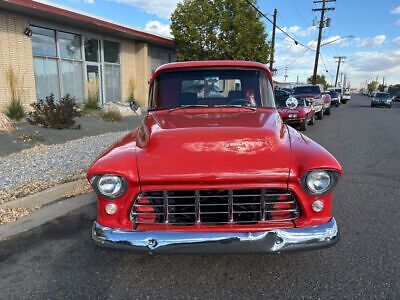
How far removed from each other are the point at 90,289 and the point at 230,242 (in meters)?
1.25

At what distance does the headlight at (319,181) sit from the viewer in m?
2.52

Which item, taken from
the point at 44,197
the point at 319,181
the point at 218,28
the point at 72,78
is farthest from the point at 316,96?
the point at 319,181

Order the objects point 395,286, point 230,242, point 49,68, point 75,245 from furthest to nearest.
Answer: point 49,68
point 75,245
point 395,286
point 230,242

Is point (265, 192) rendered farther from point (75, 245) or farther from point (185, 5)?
point (185, 5)

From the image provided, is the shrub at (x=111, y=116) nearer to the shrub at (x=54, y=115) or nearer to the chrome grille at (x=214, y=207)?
the shrub at (x=54, y=115)

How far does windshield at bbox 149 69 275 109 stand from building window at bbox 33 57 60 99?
33.8 feet

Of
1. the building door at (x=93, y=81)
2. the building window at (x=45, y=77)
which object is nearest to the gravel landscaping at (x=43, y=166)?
the building window at (x=45, y=77)

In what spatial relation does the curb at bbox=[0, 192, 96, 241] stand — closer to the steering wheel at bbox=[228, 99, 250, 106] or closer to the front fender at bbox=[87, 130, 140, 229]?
the front fender at bbox=[87, 130, 140, 229]

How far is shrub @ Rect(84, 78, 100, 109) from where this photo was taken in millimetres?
13680

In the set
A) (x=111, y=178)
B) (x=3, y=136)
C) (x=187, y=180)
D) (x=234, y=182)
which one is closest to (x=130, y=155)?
(x=111, y=178)

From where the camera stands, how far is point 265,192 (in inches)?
98.5

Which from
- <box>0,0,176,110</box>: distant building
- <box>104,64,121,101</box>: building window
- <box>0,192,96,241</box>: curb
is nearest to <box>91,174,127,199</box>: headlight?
<box>0,192,96,241</box>: curb

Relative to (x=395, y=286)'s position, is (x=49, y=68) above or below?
above

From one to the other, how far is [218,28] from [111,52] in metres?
6.23
